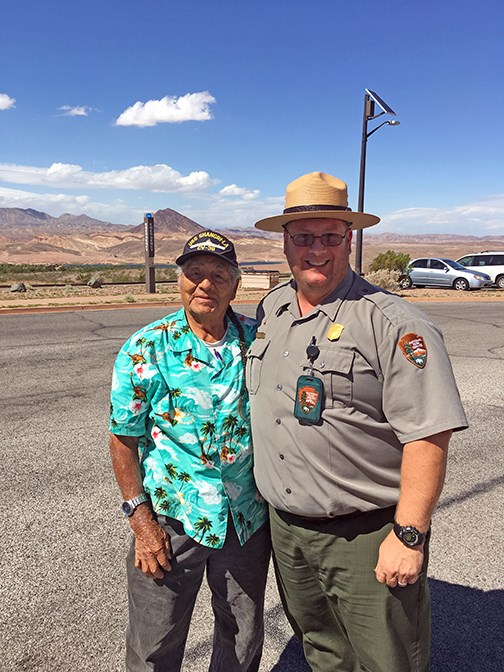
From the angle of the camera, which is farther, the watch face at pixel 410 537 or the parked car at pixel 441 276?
the parked car at pixel 441 276

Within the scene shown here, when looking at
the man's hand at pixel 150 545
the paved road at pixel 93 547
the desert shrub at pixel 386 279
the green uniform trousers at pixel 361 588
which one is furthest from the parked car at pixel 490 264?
the man's hand at pixel 150 545

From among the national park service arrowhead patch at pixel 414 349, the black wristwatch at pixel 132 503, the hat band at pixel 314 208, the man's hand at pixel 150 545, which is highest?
the hat band at pixel 314 208

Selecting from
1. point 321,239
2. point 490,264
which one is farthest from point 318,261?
point 490,264

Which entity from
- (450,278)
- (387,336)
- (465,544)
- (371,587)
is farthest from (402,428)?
(450,278)

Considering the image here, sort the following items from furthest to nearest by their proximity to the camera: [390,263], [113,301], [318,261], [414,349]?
[390,263] < [113,301] < [318,261] < [414,349]

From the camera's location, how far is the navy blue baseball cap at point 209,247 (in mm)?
2158

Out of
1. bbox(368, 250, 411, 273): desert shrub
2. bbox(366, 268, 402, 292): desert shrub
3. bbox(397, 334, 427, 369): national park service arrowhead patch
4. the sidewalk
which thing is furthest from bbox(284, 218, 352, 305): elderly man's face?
bbox(368, 250, 411, 273): desert shrub

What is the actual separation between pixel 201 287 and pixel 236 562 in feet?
3.52

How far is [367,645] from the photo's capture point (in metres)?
1.96

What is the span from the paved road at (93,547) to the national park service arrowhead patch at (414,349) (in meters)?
1.65

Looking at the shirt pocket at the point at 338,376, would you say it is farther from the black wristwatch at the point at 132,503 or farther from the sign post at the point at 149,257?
the sign post at the point at 149,257

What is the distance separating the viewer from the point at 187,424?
2088 millimetres

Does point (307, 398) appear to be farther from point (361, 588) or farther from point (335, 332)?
point (361, 588)

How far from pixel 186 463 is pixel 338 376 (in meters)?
0.68
